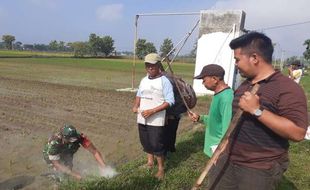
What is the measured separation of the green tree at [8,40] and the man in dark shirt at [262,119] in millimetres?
112636

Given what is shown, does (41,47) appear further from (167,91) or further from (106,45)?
(167,91)

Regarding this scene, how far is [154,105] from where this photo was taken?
5.00 meters

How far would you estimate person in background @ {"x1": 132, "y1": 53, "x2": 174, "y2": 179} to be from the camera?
495 centimetres

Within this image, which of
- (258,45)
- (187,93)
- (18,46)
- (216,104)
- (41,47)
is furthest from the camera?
(41,47)

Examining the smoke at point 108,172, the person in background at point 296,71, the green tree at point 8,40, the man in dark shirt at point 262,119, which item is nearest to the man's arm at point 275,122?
the man in dark shirt at point 262,119

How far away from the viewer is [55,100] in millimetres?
12500

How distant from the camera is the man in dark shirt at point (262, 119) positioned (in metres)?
2.26

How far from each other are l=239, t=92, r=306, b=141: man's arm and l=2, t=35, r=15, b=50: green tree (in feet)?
370

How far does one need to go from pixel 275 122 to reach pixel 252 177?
52cm

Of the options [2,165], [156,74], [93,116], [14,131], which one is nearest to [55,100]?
[93,116]

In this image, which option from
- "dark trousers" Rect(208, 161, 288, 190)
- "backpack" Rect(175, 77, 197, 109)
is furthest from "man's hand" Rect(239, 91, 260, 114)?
"backpack" Rect(175, 77, 197, 109)

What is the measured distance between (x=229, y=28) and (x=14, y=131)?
348 inches

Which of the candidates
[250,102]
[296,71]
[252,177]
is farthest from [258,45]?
[296,71]

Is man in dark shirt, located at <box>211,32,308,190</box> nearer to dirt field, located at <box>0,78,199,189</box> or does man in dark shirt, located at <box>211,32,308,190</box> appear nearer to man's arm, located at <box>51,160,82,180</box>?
man's arm, located at <box>51,160,82,180</box>
